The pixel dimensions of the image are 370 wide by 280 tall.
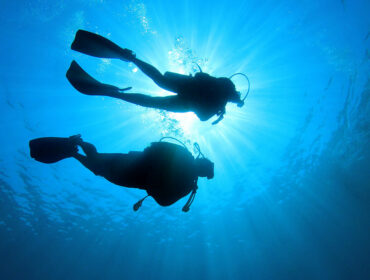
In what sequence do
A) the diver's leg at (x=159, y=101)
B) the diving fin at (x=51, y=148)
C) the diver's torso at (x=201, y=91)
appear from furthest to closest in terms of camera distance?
the diving fin at (x=51, y=148) → the diver's leg at (x=159, y=101) → the diver's torso at (x=201, y=91)

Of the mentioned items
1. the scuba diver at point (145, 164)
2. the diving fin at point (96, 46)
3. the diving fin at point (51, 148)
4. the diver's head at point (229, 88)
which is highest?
the diving fin at point (96, 46)

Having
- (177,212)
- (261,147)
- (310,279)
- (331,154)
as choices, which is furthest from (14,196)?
(310,279)

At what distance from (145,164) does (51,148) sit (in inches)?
57.7

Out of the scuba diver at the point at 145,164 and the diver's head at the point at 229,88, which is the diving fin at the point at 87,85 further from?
the diver's head at the point at 229,88

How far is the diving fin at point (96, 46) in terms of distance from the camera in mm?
2917

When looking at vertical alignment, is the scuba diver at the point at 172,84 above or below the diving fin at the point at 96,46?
below

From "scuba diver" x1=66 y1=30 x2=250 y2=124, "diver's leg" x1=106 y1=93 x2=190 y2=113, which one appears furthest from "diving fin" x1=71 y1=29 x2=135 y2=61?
"diver's leg" x1=106 y1=93 x2=190 y2=113

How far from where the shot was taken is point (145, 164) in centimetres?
329

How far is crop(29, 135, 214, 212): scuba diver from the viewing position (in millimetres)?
3211

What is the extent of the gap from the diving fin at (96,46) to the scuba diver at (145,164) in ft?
4.52

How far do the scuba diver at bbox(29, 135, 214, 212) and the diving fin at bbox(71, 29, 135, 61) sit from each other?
138 cm

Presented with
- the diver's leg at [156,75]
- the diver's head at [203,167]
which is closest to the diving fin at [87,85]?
the diver's leg at [156,75]

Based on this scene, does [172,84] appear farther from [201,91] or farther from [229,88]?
[229,88]

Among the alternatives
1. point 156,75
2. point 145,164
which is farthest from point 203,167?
point 156,75
